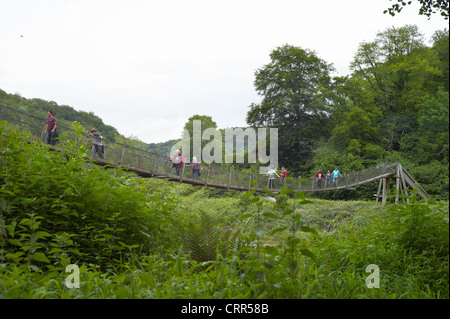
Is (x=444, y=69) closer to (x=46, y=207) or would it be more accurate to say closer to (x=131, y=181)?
(x=46, y=207)

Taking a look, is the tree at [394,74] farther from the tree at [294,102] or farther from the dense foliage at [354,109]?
the tree at [294,102]

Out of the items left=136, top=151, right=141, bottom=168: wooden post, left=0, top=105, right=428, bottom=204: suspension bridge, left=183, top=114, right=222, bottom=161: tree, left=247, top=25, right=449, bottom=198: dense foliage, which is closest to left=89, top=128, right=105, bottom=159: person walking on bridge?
left=0, top=105, right=428, bottom=204: suspension bridge

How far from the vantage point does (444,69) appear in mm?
2381

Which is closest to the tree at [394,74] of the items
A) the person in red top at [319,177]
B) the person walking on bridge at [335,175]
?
the person walking on bridge at [335,175]

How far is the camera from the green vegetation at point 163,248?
242 centimetres

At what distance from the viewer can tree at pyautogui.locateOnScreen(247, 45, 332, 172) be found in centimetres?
1661

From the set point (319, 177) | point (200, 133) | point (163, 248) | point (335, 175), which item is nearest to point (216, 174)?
point (319, 177)

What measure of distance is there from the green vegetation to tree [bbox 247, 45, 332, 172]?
1264 centimetres

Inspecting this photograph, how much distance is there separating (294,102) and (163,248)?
48.6ft

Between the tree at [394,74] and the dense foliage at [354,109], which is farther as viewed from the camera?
the dense foliage at [354,109]

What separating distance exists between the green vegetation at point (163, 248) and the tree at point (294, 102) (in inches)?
498

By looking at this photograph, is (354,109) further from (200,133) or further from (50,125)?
(200,133)

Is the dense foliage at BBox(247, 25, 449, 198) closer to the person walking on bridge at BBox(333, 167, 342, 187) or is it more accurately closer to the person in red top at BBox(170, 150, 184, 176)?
the person walking on bridge at BBox(333, 167, 342, 187)
